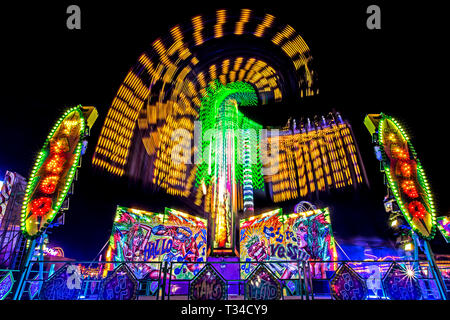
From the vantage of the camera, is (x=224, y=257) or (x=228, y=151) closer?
(x=224, y=257)

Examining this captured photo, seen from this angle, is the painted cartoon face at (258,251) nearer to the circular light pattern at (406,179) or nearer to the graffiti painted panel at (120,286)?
the circular light pattern at (406,179)

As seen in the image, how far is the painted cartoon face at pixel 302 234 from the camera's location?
12.8 meters

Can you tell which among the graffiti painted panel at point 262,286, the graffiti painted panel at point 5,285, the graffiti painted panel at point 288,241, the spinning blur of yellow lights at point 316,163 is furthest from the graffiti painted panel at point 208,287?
the spinning blur of yellow lights at point 316,163

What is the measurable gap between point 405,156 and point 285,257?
719cm

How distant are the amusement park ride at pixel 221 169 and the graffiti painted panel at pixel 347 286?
0.03 metres

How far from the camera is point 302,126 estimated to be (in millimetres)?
23656

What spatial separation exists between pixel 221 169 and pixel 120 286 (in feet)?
33.8

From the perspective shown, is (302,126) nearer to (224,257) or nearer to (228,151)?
(228,151)

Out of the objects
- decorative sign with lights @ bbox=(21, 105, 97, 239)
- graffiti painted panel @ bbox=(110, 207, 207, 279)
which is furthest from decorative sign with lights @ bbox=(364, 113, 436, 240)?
decorative sign with lights @ bbox=(21, 105, 97, 239)

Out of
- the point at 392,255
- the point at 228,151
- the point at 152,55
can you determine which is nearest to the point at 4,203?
the point at 152,55

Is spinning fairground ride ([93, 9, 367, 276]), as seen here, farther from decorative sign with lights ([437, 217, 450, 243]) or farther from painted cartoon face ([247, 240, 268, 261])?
decorative sign with lights ([437, 217, 450, 243])

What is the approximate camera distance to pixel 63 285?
6.61 metres

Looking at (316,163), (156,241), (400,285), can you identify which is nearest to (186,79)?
(156,241)

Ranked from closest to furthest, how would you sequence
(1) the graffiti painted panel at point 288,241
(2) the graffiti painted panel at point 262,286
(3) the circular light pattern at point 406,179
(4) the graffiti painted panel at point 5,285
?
(2) the graffiti painted panel at point 262,286 < (4) the graffiti painted panel at point 5,285 < (3) the circular light pattern at point 406,179 < (1) the graffiti painted panel at point 288,241
